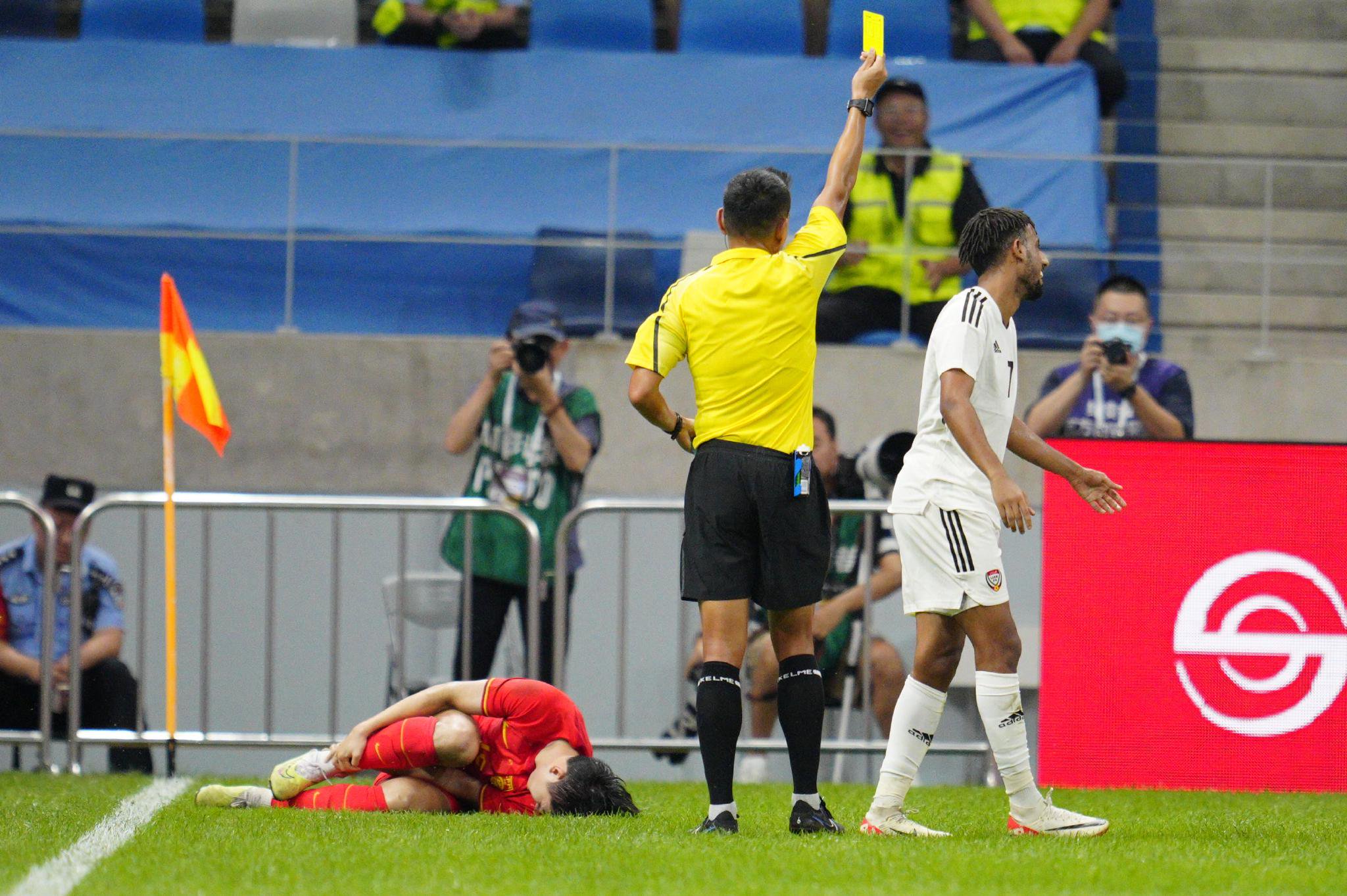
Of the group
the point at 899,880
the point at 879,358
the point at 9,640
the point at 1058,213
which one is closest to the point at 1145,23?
the point at 1058,213

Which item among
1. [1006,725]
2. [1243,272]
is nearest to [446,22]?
[1243,272]

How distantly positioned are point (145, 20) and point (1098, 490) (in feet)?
34.0

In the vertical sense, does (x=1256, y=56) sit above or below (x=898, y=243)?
above

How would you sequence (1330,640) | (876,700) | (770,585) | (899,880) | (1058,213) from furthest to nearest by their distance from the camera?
(1058,213)
(876,700)
(1330,640)
(770,585)
(899,880)

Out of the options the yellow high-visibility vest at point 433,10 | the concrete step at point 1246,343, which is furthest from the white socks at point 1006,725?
the yellow high-visibility vest at point 433,10

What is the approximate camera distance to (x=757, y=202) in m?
5.36

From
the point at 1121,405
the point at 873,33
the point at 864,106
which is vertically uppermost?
the point at 873,33

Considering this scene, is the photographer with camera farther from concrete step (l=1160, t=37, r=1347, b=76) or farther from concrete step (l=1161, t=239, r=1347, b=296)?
concrete step (l=1160, t=37, r=1347, b=76)

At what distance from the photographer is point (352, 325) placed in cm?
1092

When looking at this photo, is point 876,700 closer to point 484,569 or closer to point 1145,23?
point 484,569

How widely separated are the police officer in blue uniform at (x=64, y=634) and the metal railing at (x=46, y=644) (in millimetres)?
83

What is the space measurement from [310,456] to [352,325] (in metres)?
0.87

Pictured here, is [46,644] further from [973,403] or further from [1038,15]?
[1038,15]

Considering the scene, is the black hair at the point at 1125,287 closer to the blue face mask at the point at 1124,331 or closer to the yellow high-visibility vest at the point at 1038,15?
the blue face mask at the point at 1124,331
